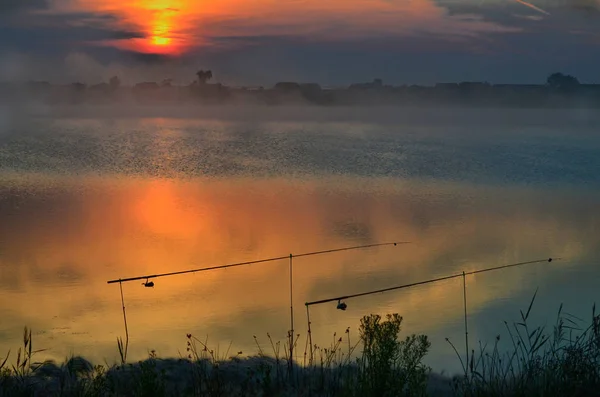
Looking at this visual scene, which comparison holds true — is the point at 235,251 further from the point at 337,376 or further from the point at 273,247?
the point at 337,376

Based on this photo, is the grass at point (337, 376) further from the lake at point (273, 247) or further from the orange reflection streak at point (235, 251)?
the orange reflection streak at point (235, 251)

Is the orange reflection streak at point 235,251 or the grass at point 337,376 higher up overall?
the grass at point 337,376

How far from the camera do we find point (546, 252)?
1636cm

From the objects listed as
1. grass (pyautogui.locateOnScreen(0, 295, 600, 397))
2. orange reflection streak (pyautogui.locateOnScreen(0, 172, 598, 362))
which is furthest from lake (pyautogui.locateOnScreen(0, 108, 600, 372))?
grass (pyautogui.locateOnScreen(0, 295, 600, 397))

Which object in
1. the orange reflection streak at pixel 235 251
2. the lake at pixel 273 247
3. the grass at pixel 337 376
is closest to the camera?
the grass at pixel 337 376

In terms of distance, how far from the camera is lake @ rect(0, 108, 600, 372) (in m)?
11.1

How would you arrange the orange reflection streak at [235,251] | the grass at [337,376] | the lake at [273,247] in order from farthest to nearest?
the orange reflection streak at [235,251], the lake at [273,247], the grass at [337,376]

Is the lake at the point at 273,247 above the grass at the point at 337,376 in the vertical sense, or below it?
below

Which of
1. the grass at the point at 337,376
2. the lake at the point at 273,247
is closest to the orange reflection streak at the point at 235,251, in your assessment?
the lake at the point at 273,247

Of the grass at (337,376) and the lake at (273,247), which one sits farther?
the lake at (273,247)

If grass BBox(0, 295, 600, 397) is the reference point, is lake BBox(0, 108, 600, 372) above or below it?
below

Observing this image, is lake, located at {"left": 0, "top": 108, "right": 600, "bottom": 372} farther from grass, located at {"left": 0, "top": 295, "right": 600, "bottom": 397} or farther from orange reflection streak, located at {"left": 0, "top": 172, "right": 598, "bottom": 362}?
grass, located at {"left": 0, "top": 295, "right": 600, "bottom": 397}

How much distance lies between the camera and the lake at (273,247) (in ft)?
36.3

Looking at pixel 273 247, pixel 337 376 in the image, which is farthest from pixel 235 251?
pixel 337 376
